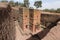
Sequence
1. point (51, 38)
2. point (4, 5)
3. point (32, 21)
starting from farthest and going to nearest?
point (32, 21) < point (51, 38) < point (4, 5)

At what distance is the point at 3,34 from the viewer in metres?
0.71

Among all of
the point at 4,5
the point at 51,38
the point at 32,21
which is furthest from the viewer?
the point at 32,21

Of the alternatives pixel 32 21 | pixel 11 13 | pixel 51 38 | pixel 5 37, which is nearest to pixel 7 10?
pixel 11 13

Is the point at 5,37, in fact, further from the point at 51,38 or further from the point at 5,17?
the point at 51,38

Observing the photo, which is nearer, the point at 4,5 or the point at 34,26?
the point at 4,5

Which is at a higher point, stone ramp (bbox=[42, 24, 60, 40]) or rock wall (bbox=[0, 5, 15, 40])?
rock wall (bbox=[0, 5, 15, 40])

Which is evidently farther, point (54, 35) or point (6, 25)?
point (54, 35)

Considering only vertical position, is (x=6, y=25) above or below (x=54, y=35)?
above

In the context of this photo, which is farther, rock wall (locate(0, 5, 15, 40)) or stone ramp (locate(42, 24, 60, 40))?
stone ramp (locate(42, 24, 60, 40))

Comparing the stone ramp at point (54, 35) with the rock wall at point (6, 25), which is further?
the stone ramp at point (54, 35)

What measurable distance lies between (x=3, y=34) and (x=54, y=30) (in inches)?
14.9

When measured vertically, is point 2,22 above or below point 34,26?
above

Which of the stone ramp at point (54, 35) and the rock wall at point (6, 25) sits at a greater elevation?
the rock wall at point (6, 25)

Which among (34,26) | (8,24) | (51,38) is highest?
(8,24)
